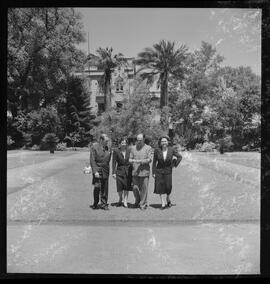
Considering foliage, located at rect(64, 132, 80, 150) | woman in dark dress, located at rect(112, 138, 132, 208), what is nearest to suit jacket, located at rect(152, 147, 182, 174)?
woman in dark dress, located at rect(112, 138, 132, 208)

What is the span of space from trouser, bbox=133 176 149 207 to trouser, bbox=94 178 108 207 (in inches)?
14.7

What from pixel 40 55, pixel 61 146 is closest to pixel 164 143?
pixel 61 146

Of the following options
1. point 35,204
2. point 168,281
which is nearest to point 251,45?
point 168,281

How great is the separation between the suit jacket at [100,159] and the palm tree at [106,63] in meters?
0.57

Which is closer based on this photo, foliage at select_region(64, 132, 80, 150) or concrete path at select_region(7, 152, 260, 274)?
concrete path at select_region(7, 152, 260, 274)

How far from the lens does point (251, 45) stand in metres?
4.76

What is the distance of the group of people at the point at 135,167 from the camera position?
520 centimetres

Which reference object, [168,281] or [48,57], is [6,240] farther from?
[48,57]

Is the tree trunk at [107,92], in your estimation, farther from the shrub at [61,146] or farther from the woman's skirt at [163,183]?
the woman's skirt at [163,183]

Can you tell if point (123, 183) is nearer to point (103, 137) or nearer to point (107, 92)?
point (103, 137)

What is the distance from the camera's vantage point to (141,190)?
5.44 meters

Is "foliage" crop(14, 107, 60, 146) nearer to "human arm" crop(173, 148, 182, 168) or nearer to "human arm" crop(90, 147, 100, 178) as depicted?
"human arm" crop(90, 147, 100, 178)

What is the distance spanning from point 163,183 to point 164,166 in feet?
0.70

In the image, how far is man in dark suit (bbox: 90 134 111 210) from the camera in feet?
17.0
